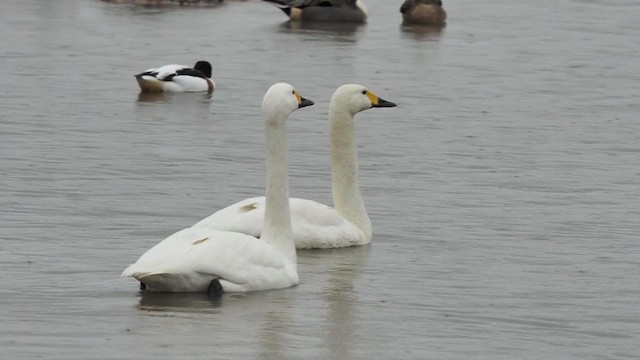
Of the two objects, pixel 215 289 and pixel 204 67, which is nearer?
pixel 215 289

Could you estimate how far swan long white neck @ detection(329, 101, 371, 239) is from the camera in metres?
12.9

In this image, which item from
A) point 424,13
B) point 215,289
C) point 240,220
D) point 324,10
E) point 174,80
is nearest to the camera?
point 215,289

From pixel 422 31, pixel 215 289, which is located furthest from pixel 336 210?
pixel 422 31

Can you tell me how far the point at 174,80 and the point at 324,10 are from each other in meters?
12.5

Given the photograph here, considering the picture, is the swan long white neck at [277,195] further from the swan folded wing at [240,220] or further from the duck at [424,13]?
the duck at [424,13]

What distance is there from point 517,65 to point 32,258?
1650cm

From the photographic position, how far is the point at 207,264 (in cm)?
996

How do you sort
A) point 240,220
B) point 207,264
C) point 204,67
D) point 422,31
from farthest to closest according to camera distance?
point 422,31 < point 204,67 < point 240,220 < point 207,264

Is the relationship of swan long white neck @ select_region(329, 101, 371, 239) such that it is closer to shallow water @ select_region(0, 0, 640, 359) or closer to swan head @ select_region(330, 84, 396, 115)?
swan head @ select_region(330, 84, 396, 115)

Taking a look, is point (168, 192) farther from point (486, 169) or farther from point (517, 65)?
point (517, 65)

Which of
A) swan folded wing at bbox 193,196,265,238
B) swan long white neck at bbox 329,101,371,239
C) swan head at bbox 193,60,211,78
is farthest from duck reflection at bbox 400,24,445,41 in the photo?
swan folded wing at bbox 193,196,265,238

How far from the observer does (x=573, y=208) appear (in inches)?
559

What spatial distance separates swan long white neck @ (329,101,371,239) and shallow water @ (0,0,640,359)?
0.46m

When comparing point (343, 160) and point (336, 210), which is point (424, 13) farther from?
point (336, 210)
